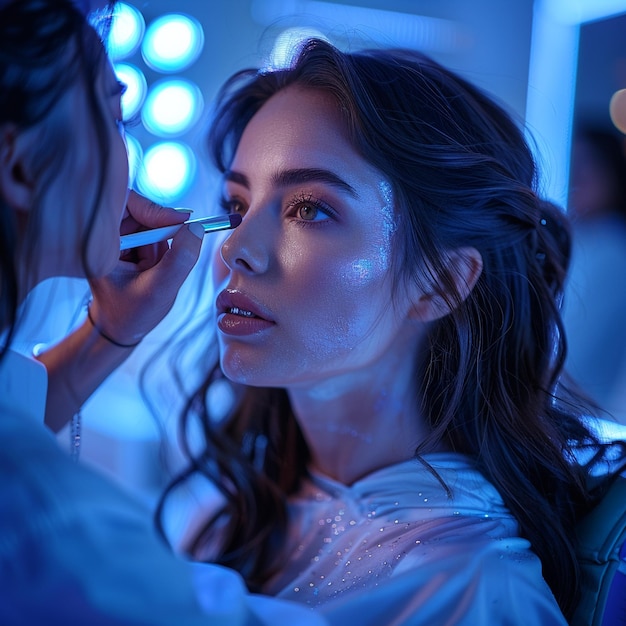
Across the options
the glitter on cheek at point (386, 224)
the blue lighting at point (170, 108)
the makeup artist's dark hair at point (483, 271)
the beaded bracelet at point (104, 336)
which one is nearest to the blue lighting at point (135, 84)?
the blue lighting at point (170, 108)

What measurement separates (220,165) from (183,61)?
92 centimetres

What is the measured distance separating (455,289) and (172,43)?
1234mm

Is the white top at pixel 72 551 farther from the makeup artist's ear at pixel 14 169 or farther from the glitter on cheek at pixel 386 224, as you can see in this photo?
the glitter on cheek at pixel 386 224

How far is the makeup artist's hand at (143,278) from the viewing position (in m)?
0.79

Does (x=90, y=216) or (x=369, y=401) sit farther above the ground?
(x=90, y=216)

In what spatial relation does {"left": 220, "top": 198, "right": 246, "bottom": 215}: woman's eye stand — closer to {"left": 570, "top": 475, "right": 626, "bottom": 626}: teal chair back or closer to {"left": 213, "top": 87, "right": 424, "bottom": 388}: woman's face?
{"left": 213, "top": 87, "right": 424, "bottom": 388}: woman's face

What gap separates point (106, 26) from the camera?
61cm

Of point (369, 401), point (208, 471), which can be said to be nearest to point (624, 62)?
point (369, 401)

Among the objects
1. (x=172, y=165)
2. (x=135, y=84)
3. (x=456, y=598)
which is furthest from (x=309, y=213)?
(x=172, y=165)

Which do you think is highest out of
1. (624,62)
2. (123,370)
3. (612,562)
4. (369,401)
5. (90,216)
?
(624,62)

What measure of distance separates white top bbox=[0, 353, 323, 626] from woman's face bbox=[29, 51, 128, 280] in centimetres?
14

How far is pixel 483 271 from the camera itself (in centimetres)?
89

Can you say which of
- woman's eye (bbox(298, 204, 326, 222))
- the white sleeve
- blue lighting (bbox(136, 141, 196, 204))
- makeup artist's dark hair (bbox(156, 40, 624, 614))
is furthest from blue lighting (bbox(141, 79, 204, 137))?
the white sleeve

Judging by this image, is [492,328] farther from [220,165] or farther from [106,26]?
[106,26]
